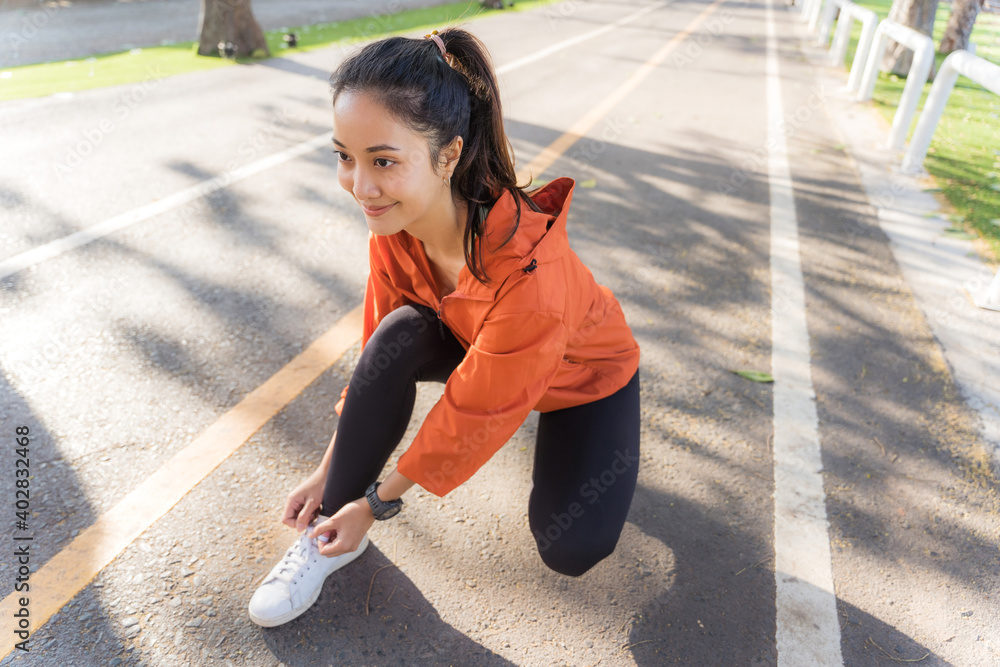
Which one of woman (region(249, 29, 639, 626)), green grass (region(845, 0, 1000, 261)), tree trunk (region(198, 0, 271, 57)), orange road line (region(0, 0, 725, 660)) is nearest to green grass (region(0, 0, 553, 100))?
tree trunk (region(198, 0, 271, 57))

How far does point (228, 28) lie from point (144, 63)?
1.29 metres

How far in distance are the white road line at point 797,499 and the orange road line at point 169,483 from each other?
155 centimetres

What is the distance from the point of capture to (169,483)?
7.39 ft

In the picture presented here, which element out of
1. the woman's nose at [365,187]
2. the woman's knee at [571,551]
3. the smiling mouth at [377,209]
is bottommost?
the woman's knee at [571,551]

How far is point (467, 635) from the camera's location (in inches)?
73.5

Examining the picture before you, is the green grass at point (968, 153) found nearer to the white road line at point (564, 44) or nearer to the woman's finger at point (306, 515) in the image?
the woman's finger at point (306, 515)

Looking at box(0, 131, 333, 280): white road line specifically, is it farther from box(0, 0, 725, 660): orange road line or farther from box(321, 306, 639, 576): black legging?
box(321, 306, 639, 576): black legging

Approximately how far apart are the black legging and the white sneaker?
136 millimetres

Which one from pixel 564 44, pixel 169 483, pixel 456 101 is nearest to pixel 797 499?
pixel 456 101

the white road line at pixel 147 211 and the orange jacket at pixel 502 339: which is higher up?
the orange jacket at pixel 502 339

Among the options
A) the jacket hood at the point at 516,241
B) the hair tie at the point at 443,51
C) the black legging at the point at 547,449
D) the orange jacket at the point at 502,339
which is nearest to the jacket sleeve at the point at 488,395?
the orange jacket at the point at 502,339

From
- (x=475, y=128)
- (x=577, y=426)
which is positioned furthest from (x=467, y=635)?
(x=475, y=128)

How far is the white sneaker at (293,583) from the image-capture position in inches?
71.7

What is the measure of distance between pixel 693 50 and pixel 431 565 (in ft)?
41.5
